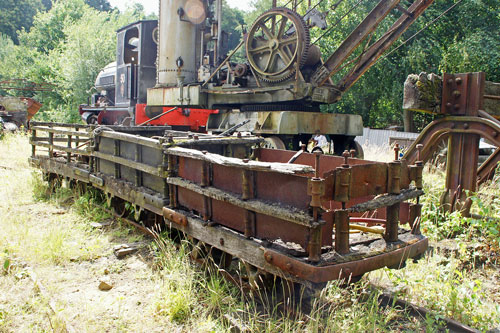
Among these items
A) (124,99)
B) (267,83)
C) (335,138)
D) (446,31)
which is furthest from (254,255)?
(446,31)

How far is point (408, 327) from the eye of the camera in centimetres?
301

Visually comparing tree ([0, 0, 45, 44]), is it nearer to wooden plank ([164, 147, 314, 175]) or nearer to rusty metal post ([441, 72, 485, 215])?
wooden plank ([164, 147, 314, 175])

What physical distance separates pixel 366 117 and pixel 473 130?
1947 centimetres

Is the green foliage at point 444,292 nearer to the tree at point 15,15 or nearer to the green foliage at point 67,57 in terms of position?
the green foliage at point 67,57

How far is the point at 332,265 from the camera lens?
8.98ft

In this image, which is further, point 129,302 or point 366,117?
point 366,117

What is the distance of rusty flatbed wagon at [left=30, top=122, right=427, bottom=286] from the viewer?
2.78 meters

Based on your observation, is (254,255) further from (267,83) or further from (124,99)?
(124,99)

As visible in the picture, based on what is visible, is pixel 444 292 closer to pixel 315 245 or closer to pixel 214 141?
pixel 315 245

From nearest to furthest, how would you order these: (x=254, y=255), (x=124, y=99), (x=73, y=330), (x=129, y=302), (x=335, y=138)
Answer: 1. (x=73, y=330)
2. (x=254, y=255)
3. (x=129, y=302)
4. (x=335, y=138)
5. (x=124, y=99)

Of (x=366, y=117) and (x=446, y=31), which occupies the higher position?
(x=446, y=31)

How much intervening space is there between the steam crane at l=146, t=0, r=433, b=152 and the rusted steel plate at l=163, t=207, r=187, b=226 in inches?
136

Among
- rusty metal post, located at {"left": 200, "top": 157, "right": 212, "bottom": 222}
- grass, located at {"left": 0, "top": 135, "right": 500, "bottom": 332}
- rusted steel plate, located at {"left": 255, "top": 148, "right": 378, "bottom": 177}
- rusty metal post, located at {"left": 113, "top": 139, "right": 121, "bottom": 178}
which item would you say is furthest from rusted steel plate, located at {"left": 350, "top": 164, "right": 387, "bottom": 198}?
rusty metal post, located at {"left": 113, "top": 139, "right": 121, "bottom": 178}

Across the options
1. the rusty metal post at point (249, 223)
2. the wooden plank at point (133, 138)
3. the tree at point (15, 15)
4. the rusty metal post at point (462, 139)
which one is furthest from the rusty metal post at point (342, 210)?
the tree at point (15, 15)
